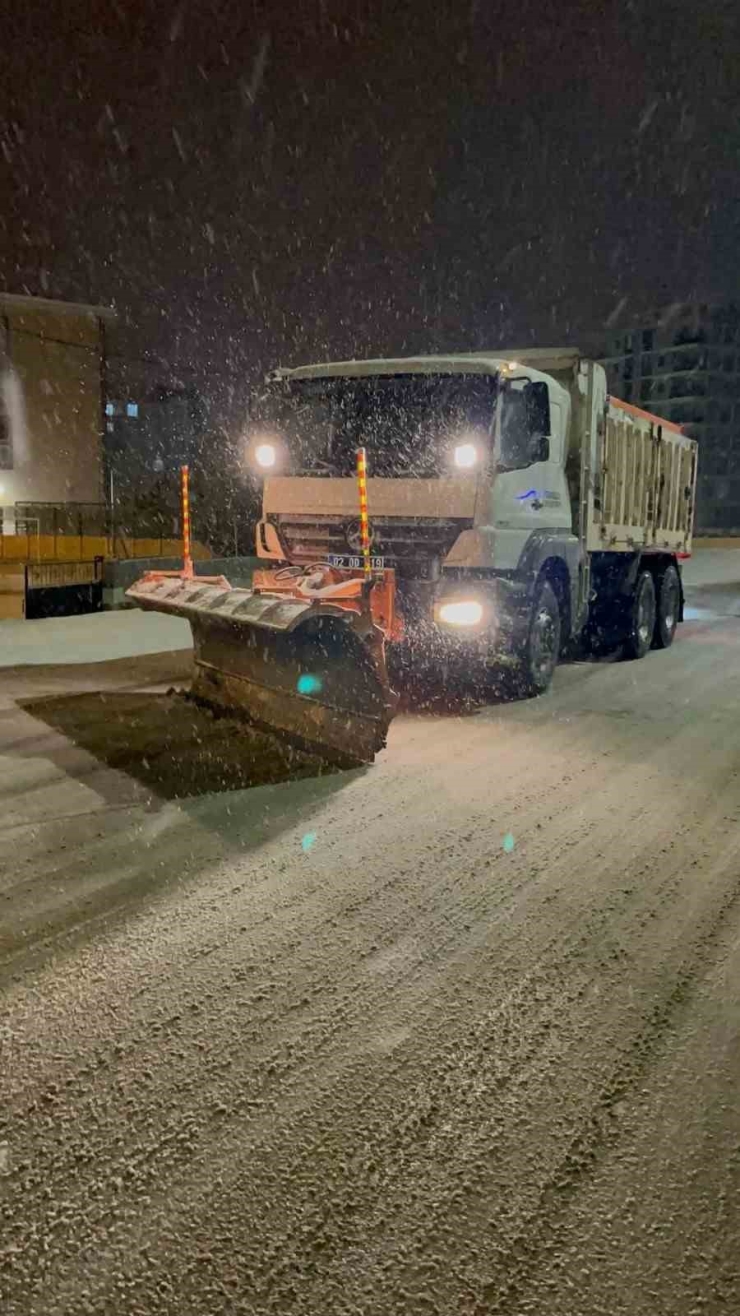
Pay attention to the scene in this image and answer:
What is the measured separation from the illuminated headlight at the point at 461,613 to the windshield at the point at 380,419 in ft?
3.70

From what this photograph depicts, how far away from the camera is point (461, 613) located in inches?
325

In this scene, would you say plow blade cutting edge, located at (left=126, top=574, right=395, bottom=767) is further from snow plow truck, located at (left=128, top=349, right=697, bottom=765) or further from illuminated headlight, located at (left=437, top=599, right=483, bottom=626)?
illuminated headlight, located at (left=437, top=599, right=483, bottom=626)

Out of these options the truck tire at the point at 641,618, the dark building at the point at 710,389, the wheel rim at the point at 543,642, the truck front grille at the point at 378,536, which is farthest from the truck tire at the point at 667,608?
the dark building at the point at 710,389

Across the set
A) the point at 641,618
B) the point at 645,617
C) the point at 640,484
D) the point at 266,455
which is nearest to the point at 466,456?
the point at 266,455

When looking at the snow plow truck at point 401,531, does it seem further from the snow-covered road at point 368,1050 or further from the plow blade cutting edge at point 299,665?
the snow-covered road at point 368,1050

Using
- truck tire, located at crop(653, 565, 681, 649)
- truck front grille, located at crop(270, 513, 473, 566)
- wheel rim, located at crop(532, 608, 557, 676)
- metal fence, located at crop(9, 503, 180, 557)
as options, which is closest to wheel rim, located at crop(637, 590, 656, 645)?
truck tire, located at crop(653, 565, 681, 649)

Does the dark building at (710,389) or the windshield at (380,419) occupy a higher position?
the dark building at (710,389)

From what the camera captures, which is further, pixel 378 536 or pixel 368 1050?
pixel 378 536

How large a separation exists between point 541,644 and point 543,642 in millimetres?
65

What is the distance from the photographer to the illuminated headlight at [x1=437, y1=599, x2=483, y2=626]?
8.25m

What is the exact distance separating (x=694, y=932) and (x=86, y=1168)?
2.64 metres

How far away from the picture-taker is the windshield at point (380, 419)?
27.0 feet

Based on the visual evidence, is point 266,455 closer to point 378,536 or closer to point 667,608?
point 378,536

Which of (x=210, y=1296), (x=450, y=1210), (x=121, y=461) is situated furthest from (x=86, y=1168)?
(x=121, y=461)
